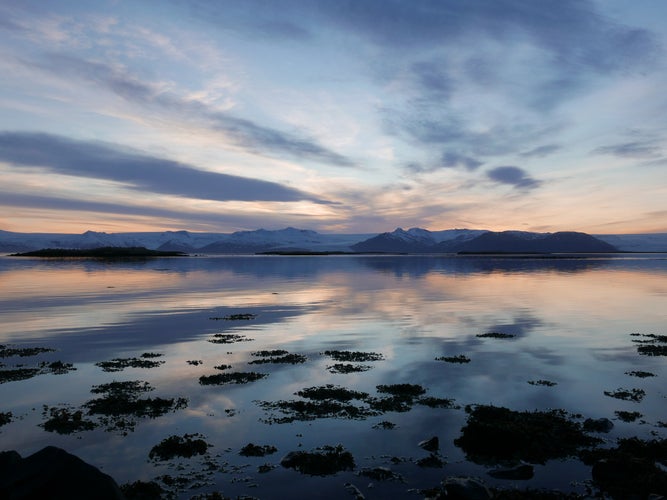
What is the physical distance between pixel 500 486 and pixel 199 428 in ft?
39.8

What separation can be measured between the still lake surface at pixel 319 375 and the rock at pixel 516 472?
0.32m

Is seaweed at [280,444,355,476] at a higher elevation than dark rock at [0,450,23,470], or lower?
lower

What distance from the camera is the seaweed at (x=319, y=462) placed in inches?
621

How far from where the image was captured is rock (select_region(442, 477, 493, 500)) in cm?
1338

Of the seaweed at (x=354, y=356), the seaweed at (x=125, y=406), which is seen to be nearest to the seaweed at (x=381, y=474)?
the seaweed at (x=125, y=406)

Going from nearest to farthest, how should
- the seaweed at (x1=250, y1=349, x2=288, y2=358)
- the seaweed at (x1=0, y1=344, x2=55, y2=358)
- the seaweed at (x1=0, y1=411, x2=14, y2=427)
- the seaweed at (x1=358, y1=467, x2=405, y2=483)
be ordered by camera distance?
the seaweed at (x1=358, y1=467, x2=405, y2=483) → the seaweed at (x1=0, y1=411, x2=14, y2=427) → the seaweed at (x1=0, y1=344, x2=55, y2=358) → the seaweed at (x1=250, y1=349, x2=288, y2=358)

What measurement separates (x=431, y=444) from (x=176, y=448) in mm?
9893

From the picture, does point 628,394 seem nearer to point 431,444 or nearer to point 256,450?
point 431,444

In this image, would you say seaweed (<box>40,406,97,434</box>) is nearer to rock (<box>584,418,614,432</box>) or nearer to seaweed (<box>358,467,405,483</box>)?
seaweed (<box>358,467,405,483</box>)

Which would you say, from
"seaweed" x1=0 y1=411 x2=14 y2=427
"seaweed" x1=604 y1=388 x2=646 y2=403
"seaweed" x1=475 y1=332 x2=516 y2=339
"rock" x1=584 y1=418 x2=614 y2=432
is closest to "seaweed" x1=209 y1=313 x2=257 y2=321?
"seaweed" x1=475 y1=332 x2=516 y2=339

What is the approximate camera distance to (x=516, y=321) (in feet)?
155

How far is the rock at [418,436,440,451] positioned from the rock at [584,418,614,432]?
22.4 ft

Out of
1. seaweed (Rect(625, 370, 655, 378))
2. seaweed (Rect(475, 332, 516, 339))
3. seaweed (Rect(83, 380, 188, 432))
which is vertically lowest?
seaweed (Rect(83, 380, 188, 432))

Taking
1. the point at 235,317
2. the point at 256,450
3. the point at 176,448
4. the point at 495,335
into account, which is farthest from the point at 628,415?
the point at 235,317
